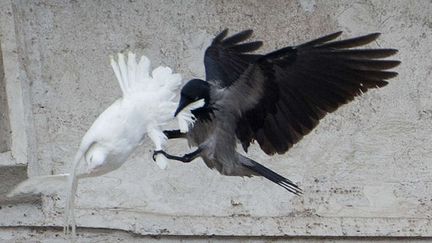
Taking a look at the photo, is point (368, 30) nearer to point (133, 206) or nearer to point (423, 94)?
point (423, 94)

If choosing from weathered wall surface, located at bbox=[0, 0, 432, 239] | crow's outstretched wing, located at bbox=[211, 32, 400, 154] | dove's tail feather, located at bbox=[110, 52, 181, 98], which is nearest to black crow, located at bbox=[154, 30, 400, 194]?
crow's outstretched wing, located at bbox=[211, 32, 400, 154]

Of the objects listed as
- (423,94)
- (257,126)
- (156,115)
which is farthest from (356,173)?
(156,115)

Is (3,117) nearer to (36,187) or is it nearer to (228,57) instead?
(36,187)

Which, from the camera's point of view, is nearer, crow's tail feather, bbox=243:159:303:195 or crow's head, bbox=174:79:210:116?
crow's head, bbox=174:79:210:116

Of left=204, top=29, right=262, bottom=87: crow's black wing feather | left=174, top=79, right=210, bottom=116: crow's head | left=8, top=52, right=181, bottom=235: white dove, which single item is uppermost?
left=204, top=29, right=262, bottom=87: crow's black wing feather

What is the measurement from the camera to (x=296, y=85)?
14.9ft

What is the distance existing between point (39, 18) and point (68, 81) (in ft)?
0.51

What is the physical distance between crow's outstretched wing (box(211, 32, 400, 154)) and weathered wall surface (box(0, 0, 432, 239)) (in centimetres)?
48

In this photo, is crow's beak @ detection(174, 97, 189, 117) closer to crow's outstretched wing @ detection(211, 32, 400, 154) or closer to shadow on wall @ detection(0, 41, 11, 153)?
crow's outstretched wing @ detection(211, 32, 400, 154)

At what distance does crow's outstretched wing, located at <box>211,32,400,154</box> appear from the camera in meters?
4.46

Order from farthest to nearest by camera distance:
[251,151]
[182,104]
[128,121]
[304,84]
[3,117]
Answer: [251,151] → [3,117] → [304,84] → [182,104] → [128,121]

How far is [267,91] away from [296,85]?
0.06m

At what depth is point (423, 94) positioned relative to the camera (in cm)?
519

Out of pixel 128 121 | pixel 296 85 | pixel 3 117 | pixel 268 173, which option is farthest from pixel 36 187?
pixel 128 121
